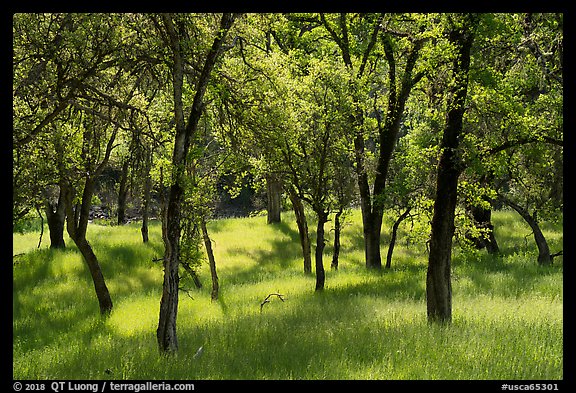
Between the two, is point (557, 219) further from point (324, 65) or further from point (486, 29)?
point (486, 29)

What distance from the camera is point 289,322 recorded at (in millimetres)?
12445

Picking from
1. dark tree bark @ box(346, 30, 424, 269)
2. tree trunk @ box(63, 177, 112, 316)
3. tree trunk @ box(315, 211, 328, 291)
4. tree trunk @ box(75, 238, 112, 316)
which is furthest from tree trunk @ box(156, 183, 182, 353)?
dark tree bark @ box(346, 30, 424, 269)

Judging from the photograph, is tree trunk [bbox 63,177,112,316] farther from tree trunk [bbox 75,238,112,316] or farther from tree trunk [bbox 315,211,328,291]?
tree trunk [bbox 315,211,328,291]

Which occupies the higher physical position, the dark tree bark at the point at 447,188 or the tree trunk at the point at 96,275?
the dark tree bark at the point at 447,188

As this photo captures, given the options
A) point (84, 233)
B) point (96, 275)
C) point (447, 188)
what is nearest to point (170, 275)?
point (447, 188)

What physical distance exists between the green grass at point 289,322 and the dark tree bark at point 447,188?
0.66m

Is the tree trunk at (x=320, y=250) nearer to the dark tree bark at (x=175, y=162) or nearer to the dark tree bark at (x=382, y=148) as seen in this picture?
the dark tree bark at (x=382, y=148)

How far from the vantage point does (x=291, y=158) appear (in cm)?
1573

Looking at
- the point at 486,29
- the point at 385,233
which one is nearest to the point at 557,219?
the point at 385,233

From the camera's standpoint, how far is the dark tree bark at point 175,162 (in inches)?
382

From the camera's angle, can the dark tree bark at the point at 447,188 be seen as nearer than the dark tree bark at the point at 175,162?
No

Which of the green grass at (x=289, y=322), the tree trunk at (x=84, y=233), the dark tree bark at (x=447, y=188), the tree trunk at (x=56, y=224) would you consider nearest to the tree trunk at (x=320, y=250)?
the green grass at (x=289, y=322)
